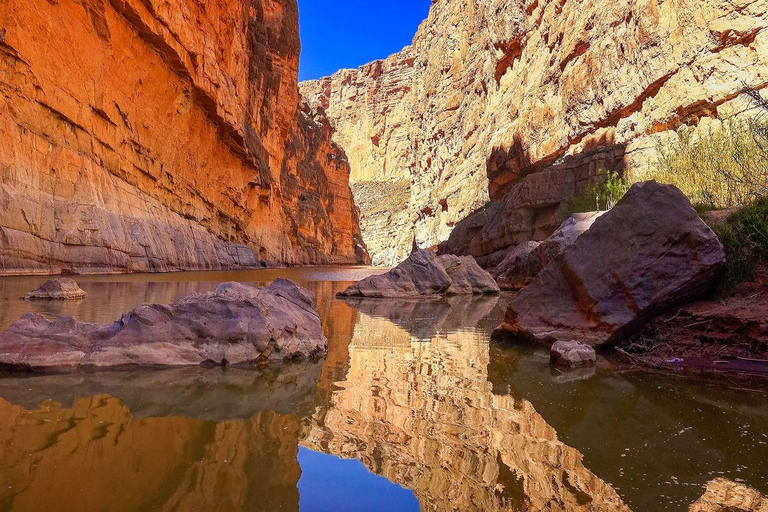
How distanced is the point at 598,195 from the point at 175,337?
81.2 ft

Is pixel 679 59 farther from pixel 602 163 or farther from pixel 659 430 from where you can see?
pixel 659 430

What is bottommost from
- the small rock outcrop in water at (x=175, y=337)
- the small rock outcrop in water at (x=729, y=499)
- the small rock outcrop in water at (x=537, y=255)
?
the small rock outcrop in water at (x=729, y=499)

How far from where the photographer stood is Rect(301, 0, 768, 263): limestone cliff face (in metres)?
23.7

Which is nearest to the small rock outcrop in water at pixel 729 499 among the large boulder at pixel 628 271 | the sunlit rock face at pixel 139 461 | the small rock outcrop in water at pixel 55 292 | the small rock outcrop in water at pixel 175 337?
the sunlit rock face at pixel 139 461

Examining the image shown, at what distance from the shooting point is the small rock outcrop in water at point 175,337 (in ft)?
15.0

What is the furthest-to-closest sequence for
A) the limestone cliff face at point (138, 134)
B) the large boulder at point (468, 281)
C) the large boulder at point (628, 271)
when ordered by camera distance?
the large boulder at point (468, 281), the limestone cliff face at point (138, 134), the large boulder at point (628, 271)

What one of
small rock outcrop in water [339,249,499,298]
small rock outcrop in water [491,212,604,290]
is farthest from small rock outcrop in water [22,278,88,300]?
small rock outcrop in water [491,212,604,290]

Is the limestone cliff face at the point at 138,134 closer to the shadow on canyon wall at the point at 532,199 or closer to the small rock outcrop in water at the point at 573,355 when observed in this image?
the small rock outcrop in water at the point at 573,355

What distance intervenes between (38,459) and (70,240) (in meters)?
17.5

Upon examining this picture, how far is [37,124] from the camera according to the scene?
17188mm

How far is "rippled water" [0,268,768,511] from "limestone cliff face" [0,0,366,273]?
14861 millimetres

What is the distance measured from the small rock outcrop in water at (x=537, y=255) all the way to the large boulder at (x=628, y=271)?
4.02 m

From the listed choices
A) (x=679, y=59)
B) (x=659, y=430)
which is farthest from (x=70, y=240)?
(x=679, y=59)

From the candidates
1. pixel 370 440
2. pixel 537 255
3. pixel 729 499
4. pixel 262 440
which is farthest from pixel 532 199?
pixel 262 440
